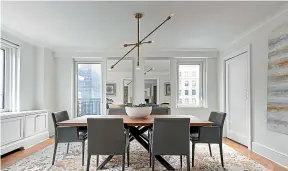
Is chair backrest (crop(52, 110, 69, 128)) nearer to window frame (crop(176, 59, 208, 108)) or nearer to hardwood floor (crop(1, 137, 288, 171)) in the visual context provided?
hardwood floor (crop(1, 137, 288, 171))

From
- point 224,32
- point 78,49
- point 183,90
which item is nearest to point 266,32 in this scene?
point 224,32

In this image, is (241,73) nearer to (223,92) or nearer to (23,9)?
(223,92)

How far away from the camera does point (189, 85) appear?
6504 mm

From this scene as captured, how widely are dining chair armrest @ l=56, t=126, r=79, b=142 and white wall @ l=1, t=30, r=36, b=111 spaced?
2.02 m

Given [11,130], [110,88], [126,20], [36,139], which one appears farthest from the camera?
[110,88]

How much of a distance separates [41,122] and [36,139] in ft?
1.35

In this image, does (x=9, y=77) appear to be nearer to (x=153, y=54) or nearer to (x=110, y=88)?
(x=110, y=88)

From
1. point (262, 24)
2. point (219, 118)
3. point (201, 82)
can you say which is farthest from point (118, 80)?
point (262, 24)

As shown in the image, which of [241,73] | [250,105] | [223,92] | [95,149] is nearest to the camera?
[95,149]

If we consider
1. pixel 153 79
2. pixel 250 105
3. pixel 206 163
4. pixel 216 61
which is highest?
pixel 216 61

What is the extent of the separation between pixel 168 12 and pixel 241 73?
8.24ft

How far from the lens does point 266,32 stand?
155 inches

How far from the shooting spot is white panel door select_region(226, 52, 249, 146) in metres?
4.89

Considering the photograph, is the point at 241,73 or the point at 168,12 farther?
the point at 241,73
